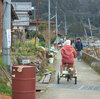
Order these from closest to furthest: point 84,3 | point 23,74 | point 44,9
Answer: point 23,74 → point 44,9 → point 84,3

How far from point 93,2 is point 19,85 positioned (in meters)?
133

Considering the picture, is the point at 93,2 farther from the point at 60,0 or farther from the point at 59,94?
the point at 59,94

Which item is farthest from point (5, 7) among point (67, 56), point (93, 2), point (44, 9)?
point (93, 2)

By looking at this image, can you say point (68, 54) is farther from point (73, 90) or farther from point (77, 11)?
point (77, 11)

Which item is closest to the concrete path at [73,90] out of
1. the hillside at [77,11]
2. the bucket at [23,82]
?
the bucket at [23,82]

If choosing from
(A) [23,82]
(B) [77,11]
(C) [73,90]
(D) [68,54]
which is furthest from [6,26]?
(B) [77,11]

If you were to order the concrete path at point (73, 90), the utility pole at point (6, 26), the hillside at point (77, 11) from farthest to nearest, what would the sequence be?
the hillside at point (77, 11), the utility pole at point (6, 26), the concrete path at point (73, 90)

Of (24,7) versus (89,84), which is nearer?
(89,84)

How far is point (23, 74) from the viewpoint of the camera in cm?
750

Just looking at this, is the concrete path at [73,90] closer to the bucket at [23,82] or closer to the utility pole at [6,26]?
the bucket at [23,82]

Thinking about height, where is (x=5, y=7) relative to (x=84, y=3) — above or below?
below

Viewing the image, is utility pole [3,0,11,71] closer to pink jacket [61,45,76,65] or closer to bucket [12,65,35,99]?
pink jacket [61,45,76,65]

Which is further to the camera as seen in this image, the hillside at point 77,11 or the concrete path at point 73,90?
the hillside at point 77,11

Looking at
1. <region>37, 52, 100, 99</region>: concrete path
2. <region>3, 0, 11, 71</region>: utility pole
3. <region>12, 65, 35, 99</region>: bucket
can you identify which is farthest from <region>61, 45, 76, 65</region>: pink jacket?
<region>12, 65, 35, 99</region>: bucket
